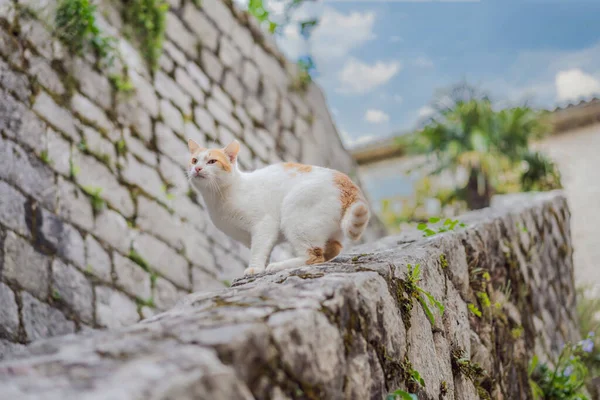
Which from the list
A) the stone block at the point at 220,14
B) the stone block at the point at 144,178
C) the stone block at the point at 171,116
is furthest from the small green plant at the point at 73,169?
the stone block at the point at 220,14

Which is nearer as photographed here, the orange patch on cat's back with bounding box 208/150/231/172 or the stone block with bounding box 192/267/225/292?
the orange patch on cat's back with bounding box 208/150/231/172

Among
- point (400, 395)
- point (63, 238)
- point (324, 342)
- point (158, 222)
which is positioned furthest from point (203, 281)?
point (324, 342)

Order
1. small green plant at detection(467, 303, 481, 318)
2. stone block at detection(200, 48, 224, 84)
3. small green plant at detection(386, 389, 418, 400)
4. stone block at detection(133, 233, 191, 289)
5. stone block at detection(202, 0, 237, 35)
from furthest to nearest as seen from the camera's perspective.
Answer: stone block at detection(202, 0, 237, 35), stone block at detection(200, 48, 224, 84), stone block at detection(133, 233, 191, 289), small green plant at detection(467, 303, 481, 318), small green plant at detection(386, 389, 418, 400)

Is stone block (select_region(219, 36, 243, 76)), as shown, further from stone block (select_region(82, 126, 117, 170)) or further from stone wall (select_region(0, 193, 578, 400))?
stone wall (select_region(0, 193, 578, 400))

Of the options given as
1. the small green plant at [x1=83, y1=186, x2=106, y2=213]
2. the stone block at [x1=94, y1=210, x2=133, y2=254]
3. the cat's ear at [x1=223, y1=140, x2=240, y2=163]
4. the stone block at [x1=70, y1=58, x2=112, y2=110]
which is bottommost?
the cat's ear at [x1=223, y1=140, x2=240, y2=163]

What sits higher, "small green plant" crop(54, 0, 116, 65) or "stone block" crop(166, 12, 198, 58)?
"stone block" crop(166, 12, 198, 58)

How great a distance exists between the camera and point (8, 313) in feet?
8.82

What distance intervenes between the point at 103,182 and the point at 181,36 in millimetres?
1751

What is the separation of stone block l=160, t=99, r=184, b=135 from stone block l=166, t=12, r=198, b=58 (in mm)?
650

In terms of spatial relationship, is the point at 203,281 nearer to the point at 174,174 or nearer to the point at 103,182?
the point at 174,174

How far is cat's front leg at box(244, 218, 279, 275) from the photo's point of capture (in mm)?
1980

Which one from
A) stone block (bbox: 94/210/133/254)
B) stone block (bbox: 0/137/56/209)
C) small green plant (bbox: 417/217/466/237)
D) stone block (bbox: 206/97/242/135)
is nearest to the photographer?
small green plant (bbox: 417/217/466/237)

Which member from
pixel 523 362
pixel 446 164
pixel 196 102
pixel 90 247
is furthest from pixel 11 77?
pixel 446 164

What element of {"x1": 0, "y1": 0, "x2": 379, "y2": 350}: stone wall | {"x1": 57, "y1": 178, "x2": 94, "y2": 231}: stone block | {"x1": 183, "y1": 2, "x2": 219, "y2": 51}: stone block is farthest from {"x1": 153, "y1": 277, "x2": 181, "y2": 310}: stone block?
{"x1": 183, "y1": 2, "x2": 219, "y2": 51}: stone block
